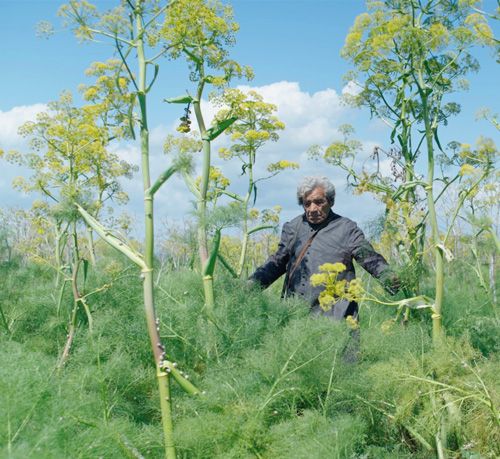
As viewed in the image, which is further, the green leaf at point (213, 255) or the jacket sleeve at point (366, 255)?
the jacket sleeve at point (366, 255)

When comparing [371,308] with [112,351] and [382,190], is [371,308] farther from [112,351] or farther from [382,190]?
[112,351]

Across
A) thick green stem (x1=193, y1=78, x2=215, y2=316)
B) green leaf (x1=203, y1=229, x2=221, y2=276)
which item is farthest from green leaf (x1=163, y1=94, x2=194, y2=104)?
green leaf (x1=203, y1=229, x2=221, y2=276)

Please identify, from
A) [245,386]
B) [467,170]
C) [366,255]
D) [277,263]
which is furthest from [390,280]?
[245,386]

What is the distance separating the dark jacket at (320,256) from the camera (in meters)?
4.86

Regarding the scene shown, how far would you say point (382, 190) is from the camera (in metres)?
4.78

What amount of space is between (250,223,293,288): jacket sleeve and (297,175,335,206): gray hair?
0.96ft

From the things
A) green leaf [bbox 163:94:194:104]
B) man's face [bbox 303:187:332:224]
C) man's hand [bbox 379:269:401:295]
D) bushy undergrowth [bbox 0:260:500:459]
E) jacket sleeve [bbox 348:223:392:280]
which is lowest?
bushy undergrowth [bbox 0:260:500:459]

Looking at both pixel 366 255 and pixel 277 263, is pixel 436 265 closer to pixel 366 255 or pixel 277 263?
pixel 366 255

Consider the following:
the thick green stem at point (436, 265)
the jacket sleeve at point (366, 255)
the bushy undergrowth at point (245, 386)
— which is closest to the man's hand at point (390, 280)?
the jacket sleeve at point (366, 255)

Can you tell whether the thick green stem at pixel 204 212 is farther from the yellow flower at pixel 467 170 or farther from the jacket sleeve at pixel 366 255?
the yellow flower at pixel 467 170

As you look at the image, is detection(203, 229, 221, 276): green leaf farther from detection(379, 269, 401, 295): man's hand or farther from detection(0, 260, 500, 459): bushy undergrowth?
detection(379, 269, 401, 295): man's hand

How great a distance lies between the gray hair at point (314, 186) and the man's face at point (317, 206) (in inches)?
1.3

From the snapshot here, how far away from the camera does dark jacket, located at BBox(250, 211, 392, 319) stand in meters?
4.86

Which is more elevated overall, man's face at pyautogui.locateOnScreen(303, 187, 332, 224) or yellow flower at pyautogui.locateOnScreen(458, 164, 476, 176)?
yellow flower at pyautogui.locateOnScreen(458, 164, 476, 176)
